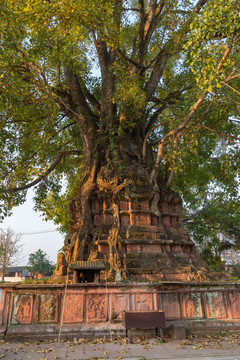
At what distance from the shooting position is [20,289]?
6344 millimetres

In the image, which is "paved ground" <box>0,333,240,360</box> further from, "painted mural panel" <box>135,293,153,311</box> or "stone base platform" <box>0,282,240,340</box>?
"painted mural panel" <box>135,293,153,311</box>

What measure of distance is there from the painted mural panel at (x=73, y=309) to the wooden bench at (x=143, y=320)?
119 cm

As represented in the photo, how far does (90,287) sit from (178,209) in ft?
16.2

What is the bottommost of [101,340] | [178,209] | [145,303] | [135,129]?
[101,340]

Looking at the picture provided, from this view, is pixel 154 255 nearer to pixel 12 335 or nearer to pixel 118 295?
pixel 118 295

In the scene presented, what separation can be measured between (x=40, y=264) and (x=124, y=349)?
55.7 m

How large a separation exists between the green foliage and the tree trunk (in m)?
48.0

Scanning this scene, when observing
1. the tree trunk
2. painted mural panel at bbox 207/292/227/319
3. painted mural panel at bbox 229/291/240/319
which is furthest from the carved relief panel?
painted mural panel at bbox 229/291/240/319

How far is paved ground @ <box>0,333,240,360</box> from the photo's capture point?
466 centimetres

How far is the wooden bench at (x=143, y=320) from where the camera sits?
219 inches

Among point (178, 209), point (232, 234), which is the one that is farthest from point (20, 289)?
point (232, 234)

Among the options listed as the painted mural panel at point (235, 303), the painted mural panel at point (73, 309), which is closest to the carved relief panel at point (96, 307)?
the painted mural panel at point (73, 309)

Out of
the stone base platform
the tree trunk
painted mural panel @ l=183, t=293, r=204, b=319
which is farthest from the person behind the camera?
the tree trunk

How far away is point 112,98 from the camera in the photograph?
1006cm
